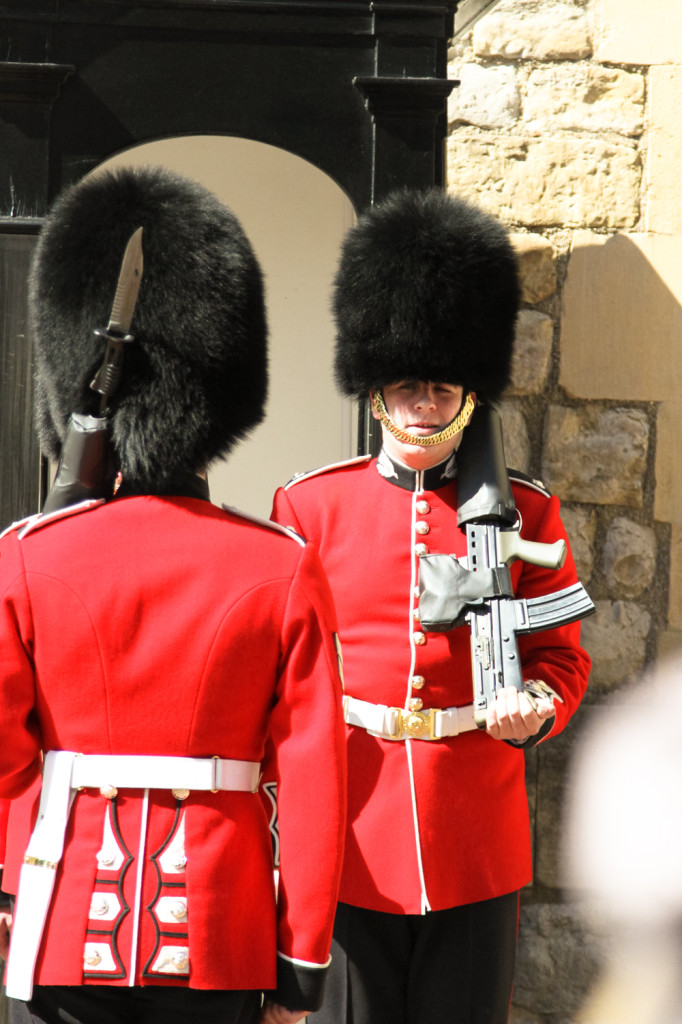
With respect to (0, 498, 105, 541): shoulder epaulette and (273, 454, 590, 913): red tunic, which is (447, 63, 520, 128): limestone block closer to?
(273, 454, 590, 913): red tunic

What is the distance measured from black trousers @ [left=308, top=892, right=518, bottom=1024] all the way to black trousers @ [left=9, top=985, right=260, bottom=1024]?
0.61 meters

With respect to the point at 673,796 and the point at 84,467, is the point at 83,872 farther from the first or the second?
the point at 673,796

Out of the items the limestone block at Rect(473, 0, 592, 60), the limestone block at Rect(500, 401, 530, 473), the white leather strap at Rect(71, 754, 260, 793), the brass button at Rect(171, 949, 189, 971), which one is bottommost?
the brass button at Rect(171, 949, 189, 971)

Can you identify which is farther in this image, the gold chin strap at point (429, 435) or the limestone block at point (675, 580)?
the limestone block at point (675, 580)

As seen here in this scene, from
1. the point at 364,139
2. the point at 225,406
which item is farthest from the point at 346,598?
the point at 364,139

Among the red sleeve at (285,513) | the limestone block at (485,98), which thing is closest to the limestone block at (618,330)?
the limestone block at (485,98)

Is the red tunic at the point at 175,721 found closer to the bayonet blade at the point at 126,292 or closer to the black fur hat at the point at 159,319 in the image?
the black fur hat at the point at 159,319

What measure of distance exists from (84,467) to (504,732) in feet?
2.95

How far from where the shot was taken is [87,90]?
2639 mm

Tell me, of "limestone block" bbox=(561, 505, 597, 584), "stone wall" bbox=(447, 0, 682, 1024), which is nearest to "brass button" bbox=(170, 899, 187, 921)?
"stone wall" bbox=(447, 0, 682, 1024)

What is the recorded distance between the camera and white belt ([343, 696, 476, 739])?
2.28 m

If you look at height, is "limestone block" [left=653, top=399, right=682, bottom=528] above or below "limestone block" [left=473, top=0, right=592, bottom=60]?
below

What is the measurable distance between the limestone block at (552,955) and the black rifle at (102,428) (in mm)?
2020

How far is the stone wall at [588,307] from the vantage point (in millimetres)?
3277
